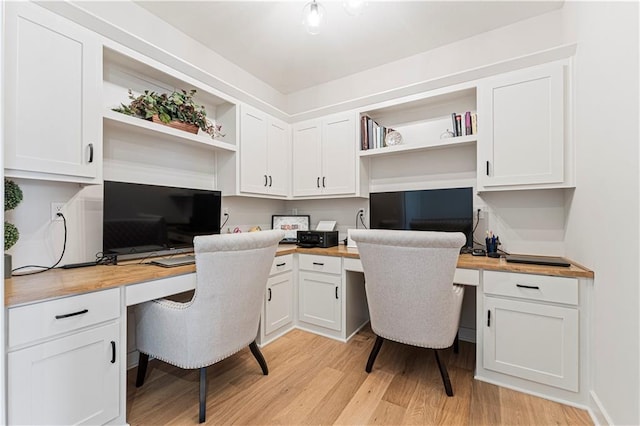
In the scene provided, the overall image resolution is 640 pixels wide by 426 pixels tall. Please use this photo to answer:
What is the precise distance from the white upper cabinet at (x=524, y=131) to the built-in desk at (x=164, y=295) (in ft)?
2.08

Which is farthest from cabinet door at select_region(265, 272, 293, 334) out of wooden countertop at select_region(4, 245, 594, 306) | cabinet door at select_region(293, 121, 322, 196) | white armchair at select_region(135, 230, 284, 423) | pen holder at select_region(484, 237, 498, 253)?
pen holder at select_region(484, 237, 498, 253)

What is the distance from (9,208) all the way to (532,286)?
2.99 meters

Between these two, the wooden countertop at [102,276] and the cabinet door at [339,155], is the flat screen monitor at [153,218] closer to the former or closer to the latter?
the wooden countertop at [102,276]

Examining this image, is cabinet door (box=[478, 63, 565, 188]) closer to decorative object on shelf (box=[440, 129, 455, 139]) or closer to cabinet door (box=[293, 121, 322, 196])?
decorative object on shelf (box=[440, 129, 455, 139])

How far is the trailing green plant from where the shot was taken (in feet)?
4.74

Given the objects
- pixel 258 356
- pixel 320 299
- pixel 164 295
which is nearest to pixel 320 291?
pixel 320 299

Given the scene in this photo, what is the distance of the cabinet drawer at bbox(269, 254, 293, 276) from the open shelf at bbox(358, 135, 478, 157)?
1.25 m

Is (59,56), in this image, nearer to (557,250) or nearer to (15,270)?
(15,270)

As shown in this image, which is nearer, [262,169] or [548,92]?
[548,92]

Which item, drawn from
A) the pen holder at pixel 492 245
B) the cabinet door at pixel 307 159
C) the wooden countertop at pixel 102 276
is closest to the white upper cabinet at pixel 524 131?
the pen holder at pixel 492 245

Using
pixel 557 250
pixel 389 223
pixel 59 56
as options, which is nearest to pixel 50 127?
pixel 59 56

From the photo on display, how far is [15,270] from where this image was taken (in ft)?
5.27

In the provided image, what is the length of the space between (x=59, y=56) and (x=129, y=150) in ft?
2.28

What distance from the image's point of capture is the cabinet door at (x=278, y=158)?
3028 mm
